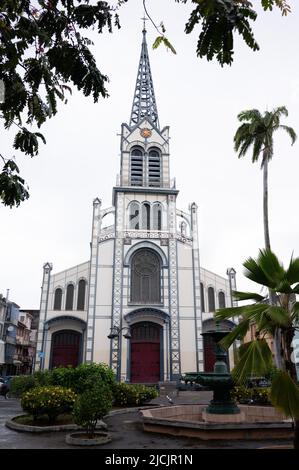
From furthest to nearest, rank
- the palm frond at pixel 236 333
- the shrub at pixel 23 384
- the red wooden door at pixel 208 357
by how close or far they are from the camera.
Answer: the red wooden door at pixel 208 357 < the shrub at pixel 23 384 < the palm frond at pixel 236 333

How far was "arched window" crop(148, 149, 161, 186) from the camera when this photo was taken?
121ft

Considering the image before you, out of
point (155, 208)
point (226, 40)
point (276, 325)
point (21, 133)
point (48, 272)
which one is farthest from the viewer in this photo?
point (155, 208)

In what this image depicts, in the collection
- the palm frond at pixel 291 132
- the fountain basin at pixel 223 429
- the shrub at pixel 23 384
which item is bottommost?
the fountain basin at pixel 223 429

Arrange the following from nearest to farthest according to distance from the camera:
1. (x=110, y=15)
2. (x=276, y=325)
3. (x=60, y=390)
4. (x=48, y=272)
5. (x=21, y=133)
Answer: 1. (x=110, y=15)
2. (x=21, y=133)
3. (x=276, y=325)
4. (x=60, y=390)
5. (x=48, y=272)

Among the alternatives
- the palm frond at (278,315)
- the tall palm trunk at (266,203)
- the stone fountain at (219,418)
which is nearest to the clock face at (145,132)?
the tall palm trunk at (266,203)

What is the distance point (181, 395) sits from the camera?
24.0 metres

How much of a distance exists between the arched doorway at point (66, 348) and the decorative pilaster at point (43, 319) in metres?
0.99

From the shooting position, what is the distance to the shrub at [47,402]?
452 inches

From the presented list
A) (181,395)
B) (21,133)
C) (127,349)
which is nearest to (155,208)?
(127,349)

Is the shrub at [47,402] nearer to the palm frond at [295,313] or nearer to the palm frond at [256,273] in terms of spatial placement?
the palm frond at [256,273]

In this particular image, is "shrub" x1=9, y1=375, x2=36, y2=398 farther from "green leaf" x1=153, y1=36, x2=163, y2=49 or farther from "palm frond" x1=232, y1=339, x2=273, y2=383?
A: "green leaf" x1=153, y1=36, x2=163, y2=49

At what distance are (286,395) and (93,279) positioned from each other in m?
27.2

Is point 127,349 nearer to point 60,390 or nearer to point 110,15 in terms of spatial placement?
point 60,390
